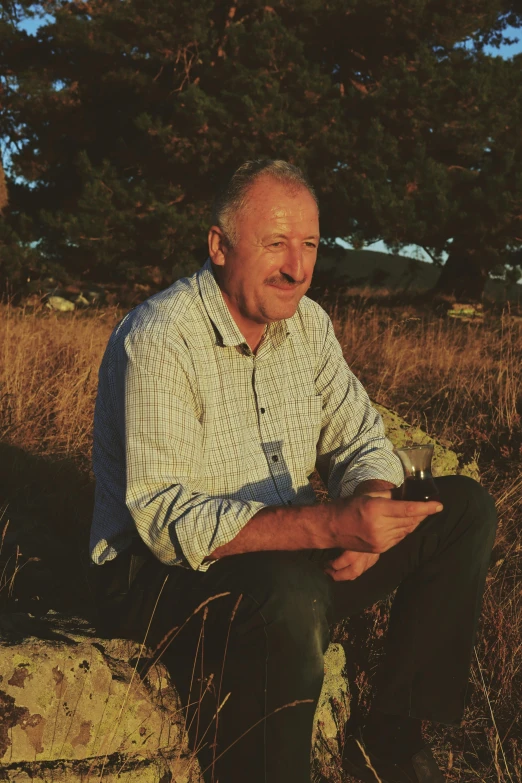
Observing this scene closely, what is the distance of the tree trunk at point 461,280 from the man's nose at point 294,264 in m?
12.2

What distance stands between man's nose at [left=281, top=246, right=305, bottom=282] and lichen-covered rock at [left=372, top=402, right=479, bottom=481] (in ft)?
5.34

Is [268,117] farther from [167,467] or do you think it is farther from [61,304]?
[167,467]

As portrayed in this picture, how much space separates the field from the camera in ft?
9.47

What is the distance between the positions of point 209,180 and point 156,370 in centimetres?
1093

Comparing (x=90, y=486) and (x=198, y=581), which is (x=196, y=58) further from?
(x=198, y=581)

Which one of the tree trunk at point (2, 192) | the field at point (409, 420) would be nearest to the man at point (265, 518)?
the field at point (409, 420)

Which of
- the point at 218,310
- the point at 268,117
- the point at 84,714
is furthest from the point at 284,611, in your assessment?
the point at 268,117

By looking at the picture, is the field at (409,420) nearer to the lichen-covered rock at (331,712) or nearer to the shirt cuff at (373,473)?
the lichen-covered rock at (331,712)

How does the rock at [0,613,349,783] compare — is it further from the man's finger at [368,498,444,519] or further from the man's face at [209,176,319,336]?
the man's face at [209,176,319,336]

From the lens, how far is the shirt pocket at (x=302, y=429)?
2.67m

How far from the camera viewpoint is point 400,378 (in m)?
6.21

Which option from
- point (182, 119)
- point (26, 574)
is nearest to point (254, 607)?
point (26, 574)

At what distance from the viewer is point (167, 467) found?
7.06 feet

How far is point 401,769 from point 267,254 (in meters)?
1.66
